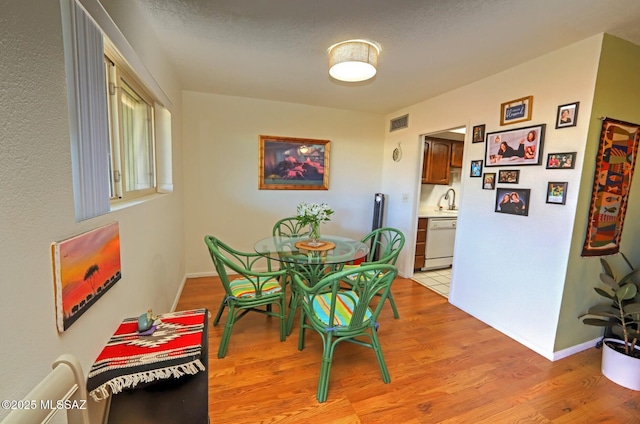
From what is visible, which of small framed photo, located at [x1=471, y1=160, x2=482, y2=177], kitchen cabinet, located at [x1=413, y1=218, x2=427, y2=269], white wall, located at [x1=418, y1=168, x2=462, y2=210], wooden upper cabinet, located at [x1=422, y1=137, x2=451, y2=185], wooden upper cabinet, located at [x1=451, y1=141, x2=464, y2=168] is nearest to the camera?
small framed photo, located at [x1=471, y1=160, x2=482, y2=177]

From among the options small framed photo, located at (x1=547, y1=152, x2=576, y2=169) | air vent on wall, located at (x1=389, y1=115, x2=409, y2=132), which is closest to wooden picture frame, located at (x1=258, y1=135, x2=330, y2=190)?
air vent on wall, located at (x1=389, y1=115, x2=409, y2=132)

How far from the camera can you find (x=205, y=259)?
11.7 ft

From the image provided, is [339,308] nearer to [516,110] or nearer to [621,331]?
[621,331]

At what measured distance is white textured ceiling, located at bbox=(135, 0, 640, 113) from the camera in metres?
1.57

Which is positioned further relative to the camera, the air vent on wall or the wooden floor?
the air vent on wall

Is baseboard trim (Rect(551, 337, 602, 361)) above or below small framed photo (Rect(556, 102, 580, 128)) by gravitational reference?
below

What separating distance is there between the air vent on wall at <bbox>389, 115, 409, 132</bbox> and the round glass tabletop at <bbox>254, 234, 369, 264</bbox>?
6.26 feet

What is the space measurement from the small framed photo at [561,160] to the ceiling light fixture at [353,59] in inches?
58.8

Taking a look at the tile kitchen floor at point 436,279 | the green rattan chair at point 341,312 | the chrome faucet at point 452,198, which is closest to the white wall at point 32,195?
the green rattan chair at point 341,312

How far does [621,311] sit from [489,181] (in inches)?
50.3

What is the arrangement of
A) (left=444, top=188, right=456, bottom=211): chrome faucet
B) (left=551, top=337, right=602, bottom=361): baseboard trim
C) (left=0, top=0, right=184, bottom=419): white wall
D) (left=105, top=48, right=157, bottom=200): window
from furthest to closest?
(left=444, top=188, right=456, bottom=211): chrome faucet, (left=551, top=337, right=602, bottom=361): baseboard trim, (left=105, top=48, right=157, bottom=200): window, (left=0, top=0, right=184, bottom=419): white wall

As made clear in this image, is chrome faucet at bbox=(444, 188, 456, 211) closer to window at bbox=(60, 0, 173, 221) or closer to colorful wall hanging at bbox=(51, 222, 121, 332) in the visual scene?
window at bbox=(60, 0, 173, 221)

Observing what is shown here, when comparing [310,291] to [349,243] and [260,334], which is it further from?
[349,243]

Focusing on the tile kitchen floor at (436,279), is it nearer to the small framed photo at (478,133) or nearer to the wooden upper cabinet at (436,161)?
the wooden upper cabinet at (436,161)
